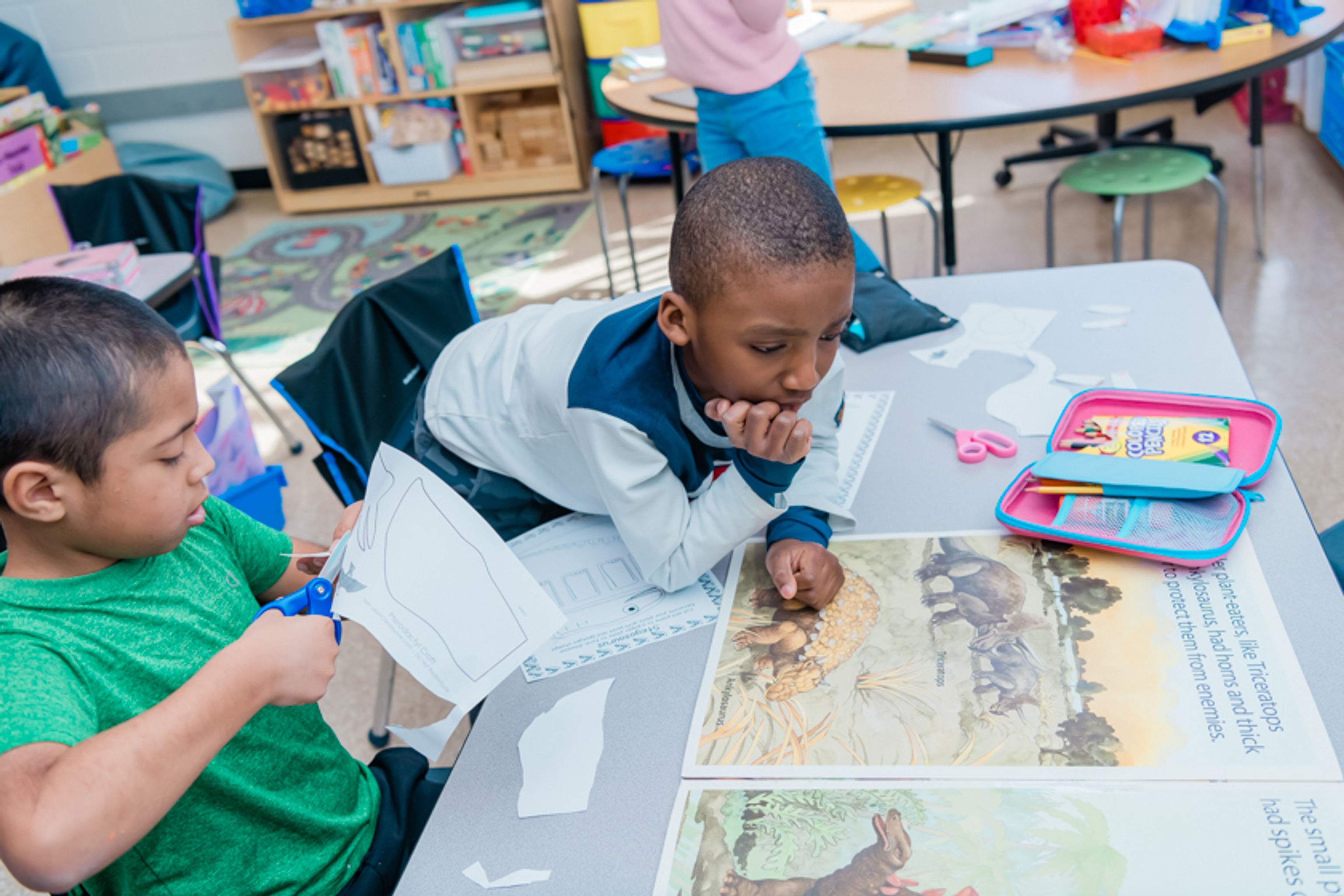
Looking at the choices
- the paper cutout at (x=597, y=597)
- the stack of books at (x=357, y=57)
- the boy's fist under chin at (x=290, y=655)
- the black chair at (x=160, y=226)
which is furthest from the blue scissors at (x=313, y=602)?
the stack of books at (x=357, y=57)

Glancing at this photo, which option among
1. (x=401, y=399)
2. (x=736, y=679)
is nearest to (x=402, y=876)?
(x=736, y=679)

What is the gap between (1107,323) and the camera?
1344 millimetres

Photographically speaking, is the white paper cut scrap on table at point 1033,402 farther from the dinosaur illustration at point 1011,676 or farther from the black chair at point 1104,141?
the black chair at point 1104,141

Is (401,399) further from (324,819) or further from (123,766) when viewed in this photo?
(123,766)

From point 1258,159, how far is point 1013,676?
2.81 meters

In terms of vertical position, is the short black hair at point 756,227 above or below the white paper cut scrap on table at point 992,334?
above

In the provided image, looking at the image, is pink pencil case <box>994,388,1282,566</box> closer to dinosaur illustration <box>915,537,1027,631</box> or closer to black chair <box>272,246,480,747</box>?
dinosaur illustration <box>915,537,1027,631</box>

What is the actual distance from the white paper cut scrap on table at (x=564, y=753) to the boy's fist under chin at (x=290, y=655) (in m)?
0.18

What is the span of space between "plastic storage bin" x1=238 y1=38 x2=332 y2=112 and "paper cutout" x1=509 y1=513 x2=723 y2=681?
4.04 m

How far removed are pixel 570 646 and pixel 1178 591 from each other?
55 centimetres

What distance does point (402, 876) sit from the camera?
0.76 metres

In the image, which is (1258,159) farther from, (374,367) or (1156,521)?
(374,367)

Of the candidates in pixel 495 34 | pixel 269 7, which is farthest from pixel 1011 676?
pixel 269 7

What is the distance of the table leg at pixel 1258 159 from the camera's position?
292 cm
